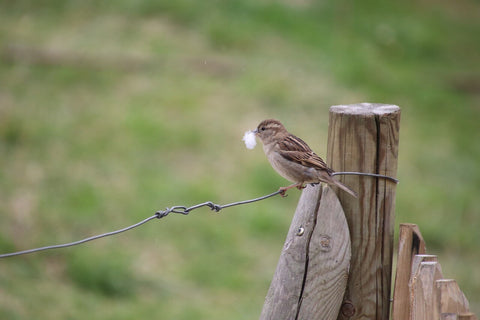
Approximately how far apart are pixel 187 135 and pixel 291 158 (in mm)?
5118

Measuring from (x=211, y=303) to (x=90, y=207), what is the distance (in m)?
1.81

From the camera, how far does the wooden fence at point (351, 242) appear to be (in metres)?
2.57

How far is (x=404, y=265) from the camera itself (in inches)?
103

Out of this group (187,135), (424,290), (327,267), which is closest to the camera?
(424,290)

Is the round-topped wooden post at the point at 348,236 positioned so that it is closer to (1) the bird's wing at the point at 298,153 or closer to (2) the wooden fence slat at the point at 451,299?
(2) the wooden fence slat at the point at 451,299

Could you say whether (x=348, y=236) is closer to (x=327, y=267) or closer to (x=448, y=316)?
(x=327, y=267)

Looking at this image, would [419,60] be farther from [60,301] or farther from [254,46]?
[60,301]

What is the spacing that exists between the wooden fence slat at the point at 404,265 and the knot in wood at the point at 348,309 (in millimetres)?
171

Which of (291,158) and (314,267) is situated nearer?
(314,267)

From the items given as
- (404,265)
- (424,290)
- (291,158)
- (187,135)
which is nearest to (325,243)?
(404,265)

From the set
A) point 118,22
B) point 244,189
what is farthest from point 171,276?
point 118,22

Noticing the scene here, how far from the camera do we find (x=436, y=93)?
11.4m

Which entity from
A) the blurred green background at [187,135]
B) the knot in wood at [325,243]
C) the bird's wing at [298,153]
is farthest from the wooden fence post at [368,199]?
the blurred green background at [187,135]

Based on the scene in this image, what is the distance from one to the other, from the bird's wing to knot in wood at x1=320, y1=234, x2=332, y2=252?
25.0 inches
